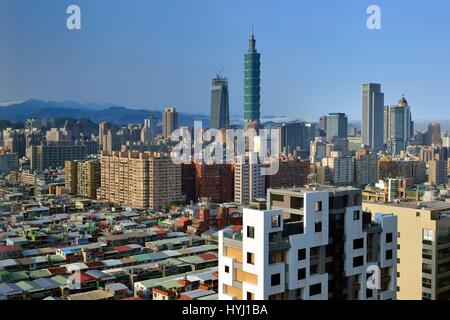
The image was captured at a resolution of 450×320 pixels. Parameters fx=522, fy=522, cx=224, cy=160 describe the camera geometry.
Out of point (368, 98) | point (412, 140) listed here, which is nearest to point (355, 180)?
point (368, 98)

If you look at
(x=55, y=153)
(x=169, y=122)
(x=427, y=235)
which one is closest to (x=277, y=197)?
(x=427, y=235)

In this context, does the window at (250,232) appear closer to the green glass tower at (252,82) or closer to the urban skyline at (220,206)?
the urban skyline at (220,206)

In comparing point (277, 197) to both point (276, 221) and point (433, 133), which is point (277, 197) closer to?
point (276, 221)

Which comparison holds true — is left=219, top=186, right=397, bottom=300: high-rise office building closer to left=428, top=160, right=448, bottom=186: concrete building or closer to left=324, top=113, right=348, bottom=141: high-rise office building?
left=428, top=160, right=448, bottom=186: concrete building
